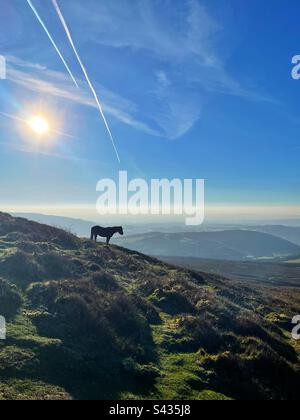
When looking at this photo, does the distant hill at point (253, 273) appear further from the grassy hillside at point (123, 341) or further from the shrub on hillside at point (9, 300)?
the shrub on hillside at point (9, 300)

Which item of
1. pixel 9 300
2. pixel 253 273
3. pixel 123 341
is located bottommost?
Answer: pixel 253 273

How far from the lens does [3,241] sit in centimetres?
2731

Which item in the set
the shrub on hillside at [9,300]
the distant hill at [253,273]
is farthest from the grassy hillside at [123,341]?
the distant hill at [253,273]

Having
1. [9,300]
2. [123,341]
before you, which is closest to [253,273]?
[123,341]

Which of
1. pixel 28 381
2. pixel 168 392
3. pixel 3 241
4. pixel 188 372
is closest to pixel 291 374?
pixel 188 372

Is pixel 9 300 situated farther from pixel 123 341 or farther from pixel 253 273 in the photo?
pixel 253 273

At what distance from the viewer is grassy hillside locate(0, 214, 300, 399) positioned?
12.1m

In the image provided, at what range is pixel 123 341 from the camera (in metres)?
15.1

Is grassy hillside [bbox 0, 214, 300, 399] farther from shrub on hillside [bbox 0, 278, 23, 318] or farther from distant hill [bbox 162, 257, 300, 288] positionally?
distant hill [bbox 162, 257, 300, 288]

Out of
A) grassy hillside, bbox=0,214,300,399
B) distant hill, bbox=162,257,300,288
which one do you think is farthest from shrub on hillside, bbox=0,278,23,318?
distant hill, bbox=162,257,300,288

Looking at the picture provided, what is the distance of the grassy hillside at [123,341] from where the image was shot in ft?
39.6

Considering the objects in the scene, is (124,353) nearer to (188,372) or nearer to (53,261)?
(188,372)
